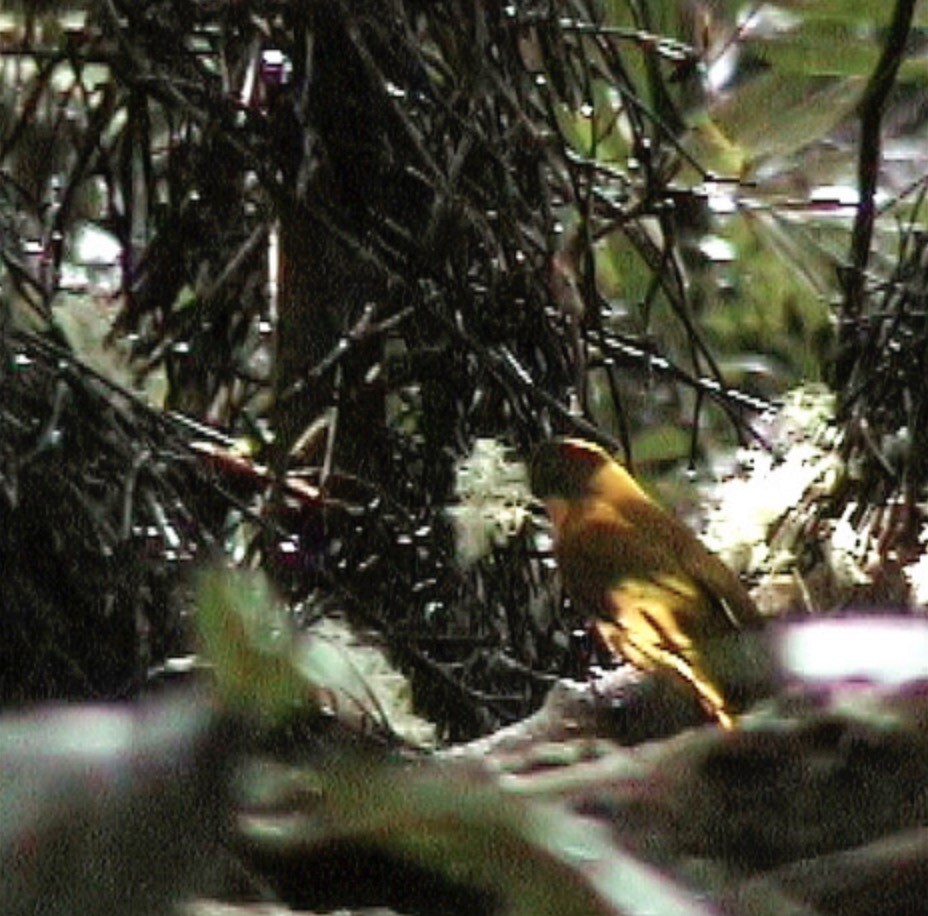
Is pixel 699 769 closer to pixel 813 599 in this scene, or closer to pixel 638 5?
pixel 813 599

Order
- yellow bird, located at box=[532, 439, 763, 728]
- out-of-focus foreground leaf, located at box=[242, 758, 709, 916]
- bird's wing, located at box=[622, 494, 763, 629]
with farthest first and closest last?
yellow bird, located at box=[532, 439, 763, 728] < bird's wing, located at box=[622, 494, 763, 629] < out-of-focus foreground leaf, located at box=[242, 758, 709, 916]

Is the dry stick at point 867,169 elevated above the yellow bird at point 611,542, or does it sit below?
above

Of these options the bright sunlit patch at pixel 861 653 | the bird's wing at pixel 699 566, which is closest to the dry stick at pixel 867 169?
the bird's wing at pixel 699 566

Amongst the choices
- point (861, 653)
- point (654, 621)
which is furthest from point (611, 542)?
point (861, 653)

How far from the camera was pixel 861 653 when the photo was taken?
0.98 ft

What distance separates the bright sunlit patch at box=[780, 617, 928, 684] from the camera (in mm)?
300

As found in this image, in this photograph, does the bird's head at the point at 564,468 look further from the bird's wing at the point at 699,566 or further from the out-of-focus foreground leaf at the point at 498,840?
the out-of-focus foreground leaf at the point at 498,840

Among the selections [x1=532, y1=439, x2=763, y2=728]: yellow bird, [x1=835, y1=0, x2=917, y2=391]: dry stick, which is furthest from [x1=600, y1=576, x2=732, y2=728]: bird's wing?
[x1=835, y1=0, x2=917, y2=391]: dry stick

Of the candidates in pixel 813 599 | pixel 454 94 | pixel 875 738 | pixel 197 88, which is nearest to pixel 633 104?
pixel 454 94

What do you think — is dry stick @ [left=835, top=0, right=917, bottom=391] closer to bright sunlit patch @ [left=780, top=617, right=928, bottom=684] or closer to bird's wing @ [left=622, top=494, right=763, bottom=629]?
bird's wing @ [left=622, top=494, right=763, bottom=629]

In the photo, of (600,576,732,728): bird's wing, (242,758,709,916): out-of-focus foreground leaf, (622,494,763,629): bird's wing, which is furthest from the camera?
(622,494,763,629): bird's wing

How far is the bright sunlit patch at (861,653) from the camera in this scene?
300 mm

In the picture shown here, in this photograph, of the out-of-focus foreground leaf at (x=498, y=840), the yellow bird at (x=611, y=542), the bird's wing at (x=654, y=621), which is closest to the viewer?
the out-of-focus foreground leaf at (x=498, y=840)

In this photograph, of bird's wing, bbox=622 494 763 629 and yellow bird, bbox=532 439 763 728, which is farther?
yellow bird, bbox=532 439 763 728
